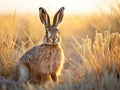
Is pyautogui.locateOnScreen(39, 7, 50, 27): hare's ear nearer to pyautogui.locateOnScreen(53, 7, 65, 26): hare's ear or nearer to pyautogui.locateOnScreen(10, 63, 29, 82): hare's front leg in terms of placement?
pyautogui.locateOnScreen(53, 7, 65, 26): hare's ear

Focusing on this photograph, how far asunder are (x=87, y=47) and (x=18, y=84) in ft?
3.13

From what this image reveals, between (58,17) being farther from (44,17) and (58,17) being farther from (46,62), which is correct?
(46,62)

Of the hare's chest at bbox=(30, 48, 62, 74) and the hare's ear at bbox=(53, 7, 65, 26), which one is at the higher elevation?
the hare's ear at bbox=(53, 7, 65, 26)

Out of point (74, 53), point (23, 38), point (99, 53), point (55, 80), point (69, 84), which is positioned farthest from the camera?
point (23, 38)

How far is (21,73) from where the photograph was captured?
7332 mm

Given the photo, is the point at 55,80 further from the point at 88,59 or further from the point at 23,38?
the point at 23,38

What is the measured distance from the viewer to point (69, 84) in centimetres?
574

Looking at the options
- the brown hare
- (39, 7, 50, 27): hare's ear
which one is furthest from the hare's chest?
(39, 7, 50, 27): hare's ear

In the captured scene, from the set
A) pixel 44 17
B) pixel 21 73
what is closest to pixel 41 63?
pixel 21 73

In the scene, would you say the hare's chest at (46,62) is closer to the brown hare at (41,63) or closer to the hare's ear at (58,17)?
the brown hare at (41,63)

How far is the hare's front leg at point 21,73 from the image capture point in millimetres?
7336

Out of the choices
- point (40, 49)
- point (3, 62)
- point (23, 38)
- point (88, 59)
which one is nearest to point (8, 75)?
point (3, 62)

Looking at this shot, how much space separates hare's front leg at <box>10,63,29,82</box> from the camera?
734 centimetres

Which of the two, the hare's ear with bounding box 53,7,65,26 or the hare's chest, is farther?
the hare's ear with bounding box 53,7,65,26
